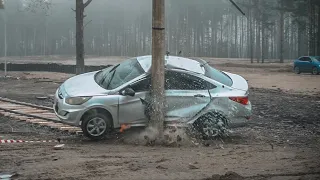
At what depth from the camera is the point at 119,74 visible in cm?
970

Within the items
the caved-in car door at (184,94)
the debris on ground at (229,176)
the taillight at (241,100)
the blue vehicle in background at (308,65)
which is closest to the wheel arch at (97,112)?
the caved-in car door at (184,94)

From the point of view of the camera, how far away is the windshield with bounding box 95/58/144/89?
30.7 feet

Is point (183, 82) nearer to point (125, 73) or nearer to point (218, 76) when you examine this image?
point (218, 76)

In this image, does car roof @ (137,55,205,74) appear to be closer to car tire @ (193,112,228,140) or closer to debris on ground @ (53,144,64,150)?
car tire @ (193,112,228,140)

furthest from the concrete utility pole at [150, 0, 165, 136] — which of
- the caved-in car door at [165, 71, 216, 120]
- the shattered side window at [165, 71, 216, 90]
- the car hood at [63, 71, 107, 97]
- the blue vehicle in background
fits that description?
the blue vehicle in background

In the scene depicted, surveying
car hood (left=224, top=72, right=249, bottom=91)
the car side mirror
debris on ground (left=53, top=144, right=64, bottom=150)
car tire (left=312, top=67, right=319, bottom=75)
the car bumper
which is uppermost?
car tire (left=312, top=67, right=319, bottom=75)

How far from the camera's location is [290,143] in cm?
930

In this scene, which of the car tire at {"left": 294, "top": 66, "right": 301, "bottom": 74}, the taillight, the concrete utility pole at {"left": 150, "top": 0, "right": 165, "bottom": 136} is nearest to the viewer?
the concrete utility pole at {"left": 150, "top": 0, "right": 165, "bottom": 136}

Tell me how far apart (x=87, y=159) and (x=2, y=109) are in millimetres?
7108

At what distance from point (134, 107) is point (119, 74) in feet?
3.18

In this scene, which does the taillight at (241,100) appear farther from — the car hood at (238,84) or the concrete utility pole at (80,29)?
the concrete utility pole at (80,29)

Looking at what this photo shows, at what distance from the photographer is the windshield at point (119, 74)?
9.36 metres

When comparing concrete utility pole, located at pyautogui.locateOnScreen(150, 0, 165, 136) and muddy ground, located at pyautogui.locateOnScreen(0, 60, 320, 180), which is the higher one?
concrete utility pole, located at pyautogui.locateOnScreen(150, 0, 165, 136)

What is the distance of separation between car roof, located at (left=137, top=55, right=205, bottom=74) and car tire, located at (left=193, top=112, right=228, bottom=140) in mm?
1005
